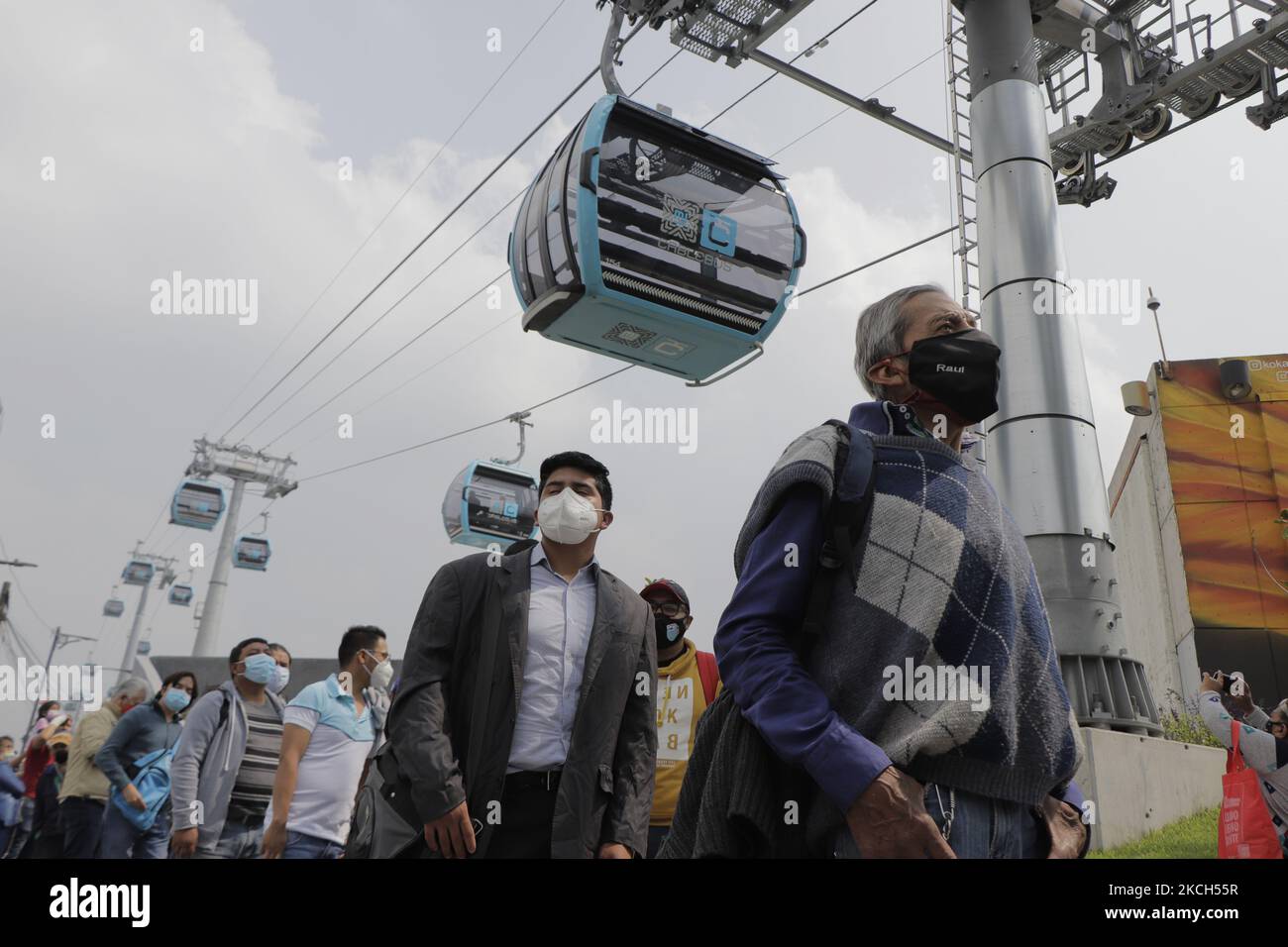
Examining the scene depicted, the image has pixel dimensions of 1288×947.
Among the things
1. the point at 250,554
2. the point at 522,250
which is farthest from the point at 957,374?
the point at 250,554

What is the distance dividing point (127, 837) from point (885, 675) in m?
6.26

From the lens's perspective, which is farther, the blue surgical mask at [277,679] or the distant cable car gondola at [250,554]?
the distant cable car gondola at [250,554]

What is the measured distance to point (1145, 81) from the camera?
10664 millimetres

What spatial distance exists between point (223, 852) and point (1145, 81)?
37.6 feet

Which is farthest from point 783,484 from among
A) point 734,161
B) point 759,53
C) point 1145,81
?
point 1145,81

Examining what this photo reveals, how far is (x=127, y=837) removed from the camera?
20.4 feet

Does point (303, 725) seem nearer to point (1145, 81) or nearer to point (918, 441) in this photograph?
point (918, 441)

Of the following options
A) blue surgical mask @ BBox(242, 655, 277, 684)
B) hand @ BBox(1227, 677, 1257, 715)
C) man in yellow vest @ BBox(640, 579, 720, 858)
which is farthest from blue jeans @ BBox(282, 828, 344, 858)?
hand @ BBox(1227, 677, 1257, 715)

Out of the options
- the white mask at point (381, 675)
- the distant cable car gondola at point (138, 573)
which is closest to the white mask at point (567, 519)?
the white mask at point (381, 675)

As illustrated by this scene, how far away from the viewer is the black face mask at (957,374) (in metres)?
1.93

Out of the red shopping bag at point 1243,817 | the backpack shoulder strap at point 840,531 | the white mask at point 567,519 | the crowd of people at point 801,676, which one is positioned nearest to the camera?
the crowd of people at point 801,676

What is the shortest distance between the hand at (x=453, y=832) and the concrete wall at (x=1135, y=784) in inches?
164

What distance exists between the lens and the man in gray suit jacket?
2768mm

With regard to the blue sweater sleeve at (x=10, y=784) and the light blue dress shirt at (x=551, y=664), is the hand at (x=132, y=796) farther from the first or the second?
the light blue dress shirt at (x=551, y=664)
